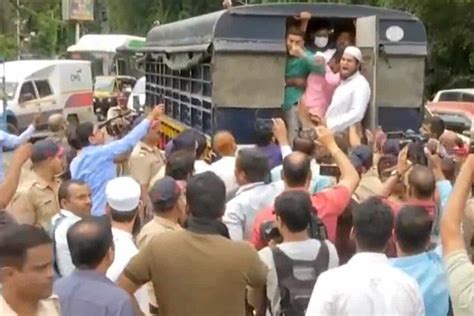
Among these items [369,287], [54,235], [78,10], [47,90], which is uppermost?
[369,287]

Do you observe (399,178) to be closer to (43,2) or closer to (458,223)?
(458,223)

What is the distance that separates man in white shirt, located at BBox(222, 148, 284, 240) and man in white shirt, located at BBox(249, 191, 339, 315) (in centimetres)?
124

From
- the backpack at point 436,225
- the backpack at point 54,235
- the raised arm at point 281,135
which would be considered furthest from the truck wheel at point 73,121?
the backpack at point 436,225

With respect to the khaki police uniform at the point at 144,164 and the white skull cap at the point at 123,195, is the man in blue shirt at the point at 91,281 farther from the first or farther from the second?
the khaki police uniform at the point at 144,164

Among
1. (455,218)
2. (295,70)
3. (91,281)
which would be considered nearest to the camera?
(455,218)

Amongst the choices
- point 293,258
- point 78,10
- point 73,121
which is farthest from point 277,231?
point 78,10

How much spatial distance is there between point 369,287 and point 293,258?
792mm

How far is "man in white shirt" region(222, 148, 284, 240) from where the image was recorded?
6.68 m

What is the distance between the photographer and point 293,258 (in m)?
5.29

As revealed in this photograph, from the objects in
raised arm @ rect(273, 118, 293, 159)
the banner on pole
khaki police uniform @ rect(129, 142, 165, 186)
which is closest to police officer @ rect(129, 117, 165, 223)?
khaki police uniform @ rect(129, 142, 165, 186)

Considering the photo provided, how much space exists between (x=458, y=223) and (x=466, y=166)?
0.96ft

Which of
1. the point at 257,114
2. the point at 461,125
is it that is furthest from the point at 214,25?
the point at 461,125

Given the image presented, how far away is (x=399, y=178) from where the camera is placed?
6762 millimetres

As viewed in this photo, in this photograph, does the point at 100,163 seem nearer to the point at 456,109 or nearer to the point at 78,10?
the point at 456,109
